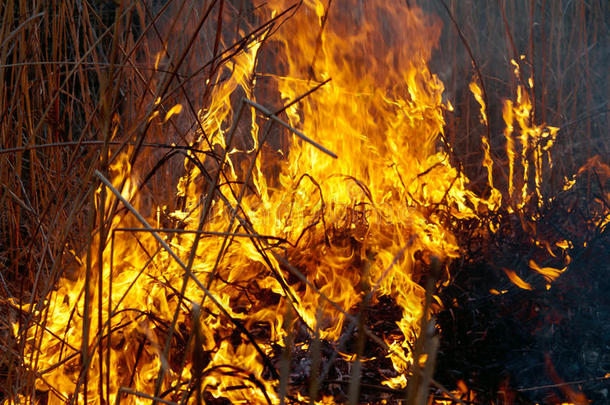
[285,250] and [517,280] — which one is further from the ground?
[285,250]

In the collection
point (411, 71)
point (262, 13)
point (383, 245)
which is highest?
point (262, 13)

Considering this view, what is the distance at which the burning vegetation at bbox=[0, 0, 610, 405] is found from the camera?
1087 mm

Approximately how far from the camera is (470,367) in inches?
53.0

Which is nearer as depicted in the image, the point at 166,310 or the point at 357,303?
the point at 166,310

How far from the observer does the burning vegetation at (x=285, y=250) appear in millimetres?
1087

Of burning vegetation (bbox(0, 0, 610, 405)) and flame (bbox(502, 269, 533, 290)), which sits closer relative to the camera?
burning vegetation (bbox(0, 0, 610, 405))

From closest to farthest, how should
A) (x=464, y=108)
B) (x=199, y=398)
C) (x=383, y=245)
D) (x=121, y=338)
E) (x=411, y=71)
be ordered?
(x=199, y=398)
(x=121, y=338)
(x=383, y=245)
(x=411, y=71)
(x=464, y=108)

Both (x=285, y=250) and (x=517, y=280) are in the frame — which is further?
(x=285, y=250)

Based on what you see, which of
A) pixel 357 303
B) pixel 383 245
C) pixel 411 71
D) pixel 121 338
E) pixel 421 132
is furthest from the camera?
pixel 411 71

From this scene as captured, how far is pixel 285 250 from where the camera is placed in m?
1.69

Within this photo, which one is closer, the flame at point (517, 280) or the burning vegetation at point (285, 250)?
the burning vegetation at point (285, 250)

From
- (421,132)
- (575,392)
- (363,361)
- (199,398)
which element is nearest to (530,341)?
(575,392)

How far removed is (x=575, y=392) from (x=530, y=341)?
6.6 inches

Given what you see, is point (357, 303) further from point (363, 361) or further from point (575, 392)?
point (575, 392)
